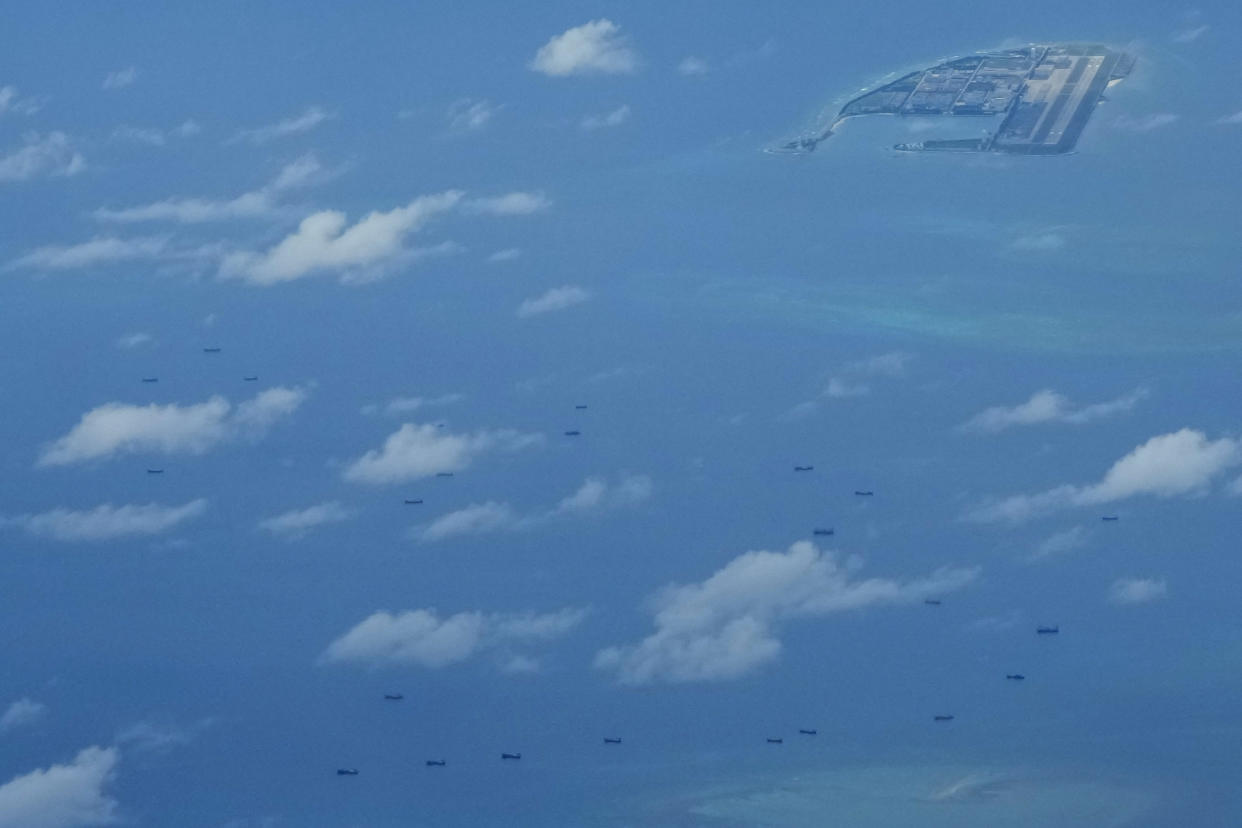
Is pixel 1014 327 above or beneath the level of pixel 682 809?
above

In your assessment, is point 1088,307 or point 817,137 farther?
point 817,137

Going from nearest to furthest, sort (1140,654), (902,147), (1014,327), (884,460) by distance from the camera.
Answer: (1140,654) → (884,460) → (1014,327) → (902,147)

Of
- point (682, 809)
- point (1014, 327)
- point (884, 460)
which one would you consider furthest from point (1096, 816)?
point (1014, 327)

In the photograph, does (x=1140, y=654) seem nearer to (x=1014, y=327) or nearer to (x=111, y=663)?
(x=1014, y=327)

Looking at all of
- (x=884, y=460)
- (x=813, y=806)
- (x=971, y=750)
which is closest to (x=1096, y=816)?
(x=971, y=750)

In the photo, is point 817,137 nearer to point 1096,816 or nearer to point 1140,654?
point 1140,654

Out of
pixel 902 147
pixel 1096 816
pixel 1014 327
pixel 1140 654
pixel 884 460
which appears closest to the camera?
pixel 1096 816

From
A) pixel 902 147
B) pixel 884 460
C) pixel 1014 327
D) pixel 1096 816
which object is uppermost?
pixel 902 147
